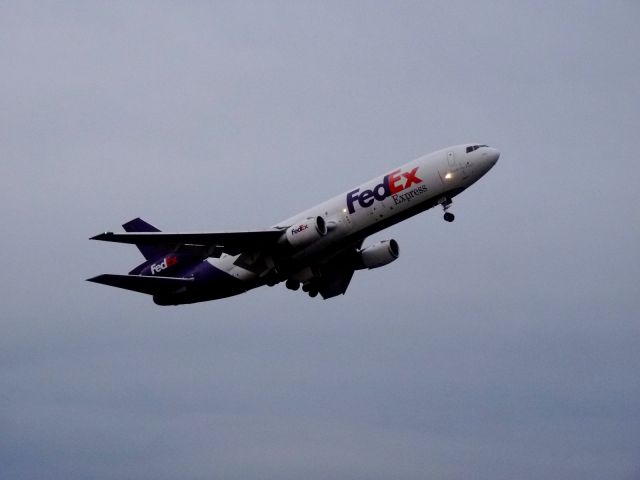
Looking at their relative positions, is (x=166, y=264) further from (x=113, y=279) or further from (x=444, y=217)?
(x=444, y=217)

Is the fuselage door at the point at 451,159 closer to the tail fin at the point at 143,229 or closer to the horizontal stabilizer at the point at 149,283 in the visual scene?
the horizontal stabilizer at the point at 149,283

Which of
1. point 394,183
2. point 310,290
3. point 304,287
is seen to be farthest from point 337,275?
point 394,183

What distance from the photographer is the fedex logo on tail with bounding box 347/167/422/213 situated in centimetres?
6788

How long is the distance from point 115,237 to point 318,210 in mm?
12070

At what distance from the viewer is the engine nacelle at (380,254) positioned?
7575cm

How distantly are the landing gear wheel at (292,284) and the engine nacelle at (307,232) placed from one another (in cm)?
626

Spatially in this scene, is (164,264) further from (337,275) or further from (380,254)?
(380,254)

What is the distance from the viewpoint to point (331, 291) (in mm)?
78125

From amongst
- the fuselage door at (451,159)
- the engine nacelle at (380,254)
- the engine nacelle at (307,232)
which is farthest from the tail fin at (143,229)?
Answer: the fuselage door at (451,159)

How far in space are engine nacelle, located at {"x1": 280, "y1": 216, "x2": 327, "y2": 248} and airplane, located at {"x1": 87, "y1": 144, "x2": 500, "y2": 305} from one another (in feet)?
0.18

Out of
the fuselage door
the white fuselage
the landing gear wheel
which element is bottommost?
the landing gear wheel

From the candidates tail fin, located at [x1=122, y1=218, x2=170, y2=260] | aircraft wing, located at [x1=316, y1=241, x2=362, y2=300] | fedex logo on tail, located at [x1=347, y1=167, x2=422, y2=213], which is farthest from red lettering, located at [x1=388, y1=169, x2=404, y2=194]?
tail fin, located at [x1=122, y1=218, x2=170, y2=260]

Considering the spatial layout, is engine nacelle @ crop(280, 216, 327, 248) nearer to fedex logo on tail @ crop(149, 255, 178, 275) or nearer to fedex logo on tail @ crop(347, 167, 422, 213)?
fedex logo on tail @ crop(347, 167, 422, 213)

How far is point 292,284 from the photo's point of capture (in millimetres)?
75062
